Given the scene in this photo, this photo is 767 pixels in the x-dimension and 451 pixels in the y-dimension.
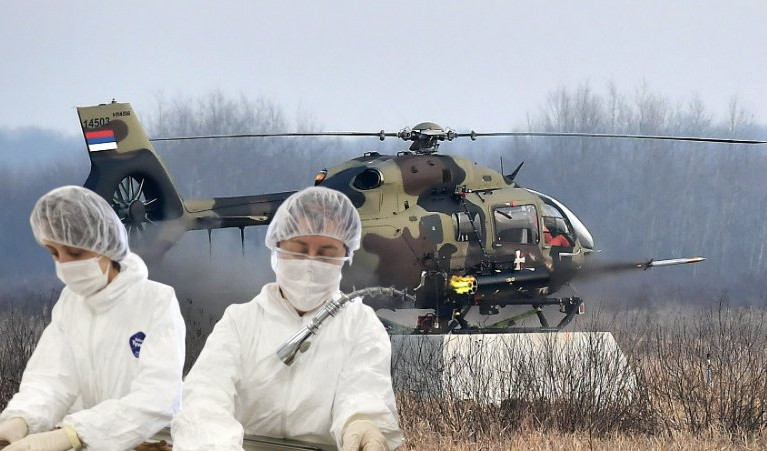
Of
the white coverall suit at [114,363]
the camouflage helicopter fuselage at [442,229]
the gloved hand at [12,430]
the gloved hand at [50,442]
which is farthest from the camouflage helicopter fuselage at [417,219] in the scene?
the gloved hand at [50,442]

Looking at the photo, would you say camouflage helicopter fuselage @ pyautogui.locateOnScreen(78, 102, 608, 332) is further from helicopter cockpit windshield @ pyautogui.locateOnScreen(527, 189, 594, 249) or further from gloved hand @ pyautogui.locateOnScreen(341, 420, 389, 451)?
gloved hand @ pyautogui.locateOnScreen(341, 420, 389, 451)

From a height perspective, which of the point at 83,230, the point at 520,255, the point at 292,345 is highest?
the point at 83,230

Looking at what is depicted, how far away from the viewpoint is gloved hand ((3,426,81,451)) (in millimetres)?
4277

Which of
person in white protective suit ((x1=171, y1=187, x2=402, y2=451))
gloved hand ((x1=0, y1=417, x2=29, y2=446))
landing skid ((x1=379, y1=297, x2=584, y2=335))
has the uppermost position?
person in white protective suit ((x1=171, y1=187, x2=402, y2=451))

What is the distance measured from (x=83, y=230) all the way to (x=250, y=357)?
0.79 meters

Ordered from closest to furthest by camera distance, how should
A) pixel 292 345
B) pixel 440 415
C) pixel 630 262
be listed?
pixel 292 345 → pixel 440 415 → pixel 630 262

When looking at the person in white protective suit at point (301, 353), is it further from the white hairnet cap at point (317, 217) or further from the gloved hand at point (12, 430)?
the gloved hand at point (12, 430)

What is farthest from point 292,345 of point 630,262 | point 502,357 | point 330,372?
point 630,262

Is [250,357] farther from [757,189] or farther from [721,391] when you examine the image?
[757,189]

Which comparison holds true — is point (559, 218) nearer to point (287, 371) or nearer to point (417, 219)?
point (417, 219)

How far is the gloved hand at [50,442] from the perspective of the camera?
4.28m

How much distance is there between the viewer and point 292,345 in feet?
15.1

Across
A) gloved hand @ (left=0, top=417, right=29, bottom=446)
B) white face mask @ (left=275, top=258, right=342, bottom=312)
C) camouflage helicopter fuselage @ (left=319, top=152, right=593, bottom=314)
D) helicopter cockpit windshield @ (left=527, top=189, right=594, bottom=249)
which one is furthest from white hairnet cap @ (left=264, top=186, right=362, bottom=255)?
helicopter cockpit windshield @ (left=527, top=189, right=594, bottom=249)

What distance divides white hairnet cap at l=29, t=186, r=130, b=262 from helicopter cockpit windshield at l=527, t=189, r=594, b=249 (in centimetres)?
975
